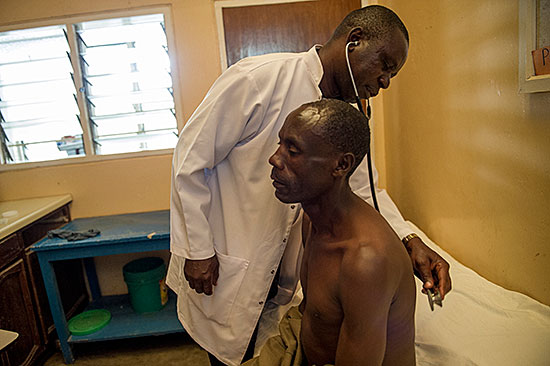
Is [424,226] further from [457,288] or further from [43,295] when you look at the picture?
[43,295]

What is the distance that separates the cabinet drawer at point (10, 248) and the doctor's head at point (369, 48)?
1868mm

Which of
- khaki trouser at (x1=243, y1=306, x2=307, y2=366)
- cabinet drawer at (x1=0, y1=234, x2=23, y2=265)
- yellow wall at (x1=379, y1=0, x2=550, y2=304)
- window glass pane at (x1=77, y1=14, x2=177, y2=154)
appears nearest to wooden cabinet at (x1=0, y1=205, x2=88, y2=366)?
cabinet drawer at (x1=0, y1=234, x2=23, y2=265)

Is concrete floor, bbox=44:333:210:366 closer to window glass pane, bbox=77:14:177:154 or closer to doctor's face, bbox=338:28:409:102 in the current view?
window glass pane, bbox=77:14:177:154

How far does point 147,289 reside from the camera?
95.6 inches

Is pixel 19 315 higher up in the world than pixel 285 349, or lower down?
lower down

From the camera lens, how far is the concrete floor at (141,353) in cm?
222

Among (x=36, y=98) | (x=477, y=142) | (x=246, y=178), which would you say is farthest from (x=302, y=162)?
(x=36, y=98)

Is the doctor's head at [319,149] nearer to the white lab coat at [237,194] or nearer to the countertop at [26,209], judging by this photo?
the white lab coat at [237,194]

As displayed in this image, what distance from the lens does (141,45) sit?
2586mm

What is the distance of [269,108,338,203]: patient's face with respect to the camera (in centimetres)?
88

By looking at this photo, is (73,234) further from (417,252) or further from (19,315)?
(417,252)

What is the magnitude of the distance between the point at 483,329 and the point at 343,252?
25.0 inches

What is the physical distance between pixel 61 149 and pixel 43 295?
0.99 metres

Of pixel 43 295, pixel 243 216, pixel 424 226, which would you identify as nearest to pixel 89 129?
pixel 43 295
